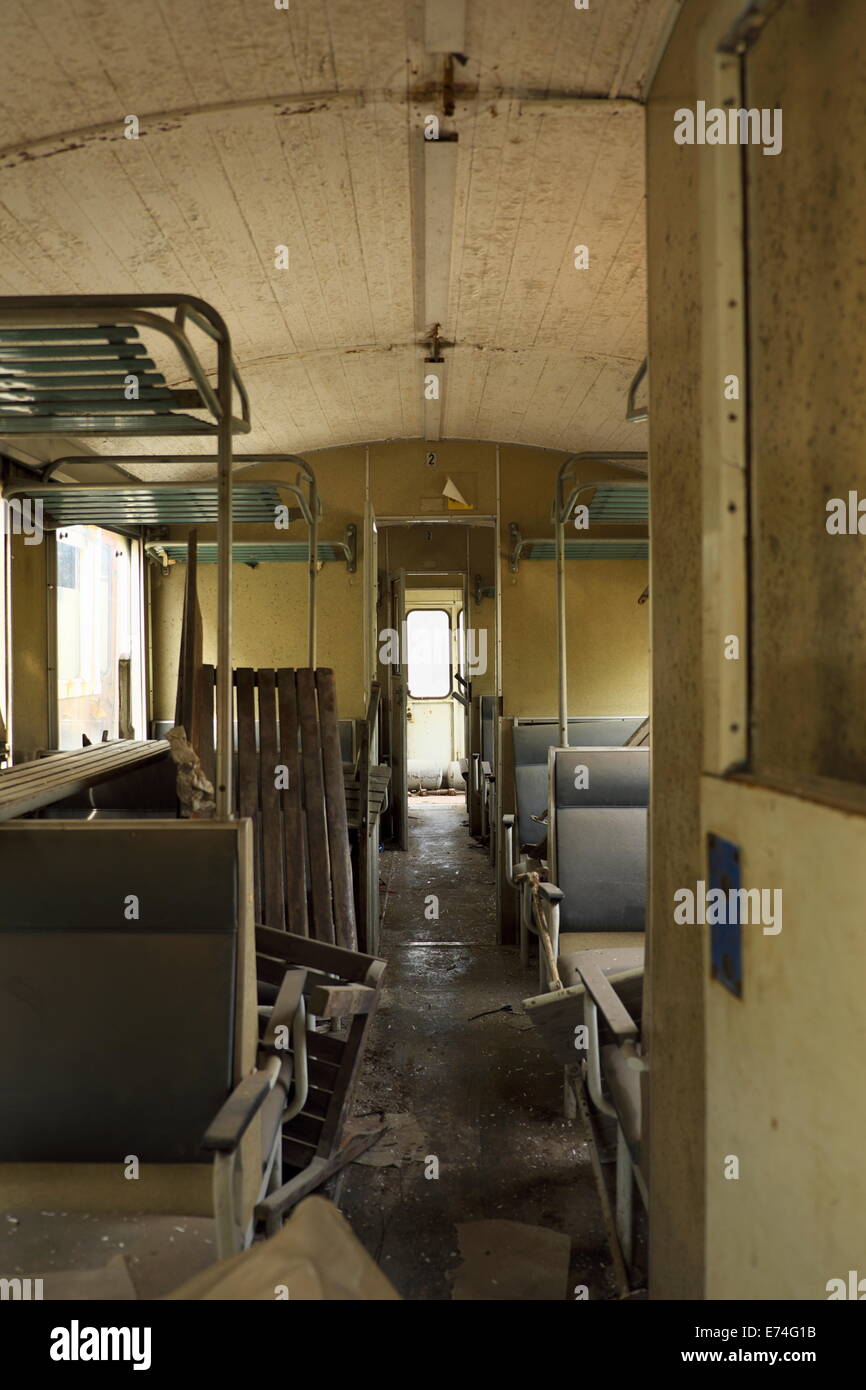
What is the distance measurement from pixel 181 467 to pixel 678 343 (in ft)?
16.2

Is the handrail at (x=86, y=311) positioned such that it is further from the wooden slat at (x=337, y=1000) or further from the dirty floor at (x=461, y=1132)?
the dirty floor at (x=461, y=1132)

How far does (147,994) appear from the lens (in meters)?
2.07

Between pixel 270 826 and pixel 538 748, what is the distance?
6.85 feet

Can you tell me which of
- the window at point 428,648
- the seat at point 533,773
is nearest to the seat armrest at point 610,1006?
the seat at point 533,773

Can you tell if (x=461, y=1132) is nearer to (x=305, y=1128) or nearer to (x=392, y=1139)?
(x=392, y=1139)

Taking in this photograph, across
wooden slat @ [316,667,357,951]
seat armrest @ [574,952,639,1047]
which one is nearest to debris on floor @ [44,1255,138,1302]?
seat armrest @ [574,952,639,1047]

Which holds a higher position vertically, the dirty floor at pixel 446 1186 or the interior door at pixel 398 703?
the interior door at pixel 398 703

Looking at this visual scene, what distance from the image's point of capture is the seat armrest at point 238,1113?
1.71m

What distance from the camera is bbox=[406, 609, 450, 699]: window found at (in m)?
10.8

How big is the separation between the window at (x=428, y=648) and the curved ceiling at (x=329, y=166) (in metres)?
6.20

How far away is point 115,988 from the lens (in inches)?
81.9
